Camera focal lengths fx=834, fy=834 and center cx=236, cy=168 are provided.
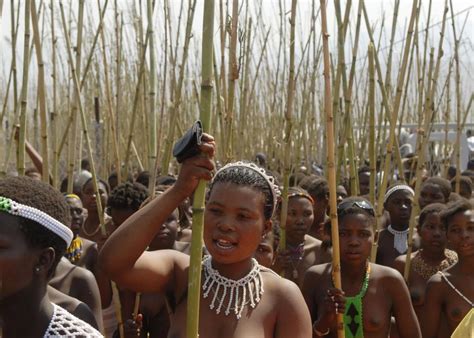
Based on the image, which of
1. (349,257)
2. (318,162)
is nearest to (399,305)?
(349,257)

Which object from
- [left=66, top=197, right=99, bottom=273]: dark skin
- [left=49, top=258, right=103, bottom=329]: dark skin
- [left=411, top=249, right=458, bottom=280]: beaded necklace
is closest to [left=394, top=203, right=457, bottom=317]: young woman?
[left=411, top=249, right=458, bottom=280]: beaded necklace

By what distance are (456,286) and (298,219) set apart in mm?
826

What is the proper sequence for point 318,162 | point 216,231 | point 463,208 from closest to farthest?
1. point 216,231
2. point 463,208
3. point 318,162

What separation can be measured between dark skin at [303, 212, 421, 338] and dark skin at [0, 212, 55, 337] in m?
1.34

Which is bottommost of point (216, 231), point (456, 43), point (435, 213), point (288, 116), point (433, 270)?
point (433, 270)

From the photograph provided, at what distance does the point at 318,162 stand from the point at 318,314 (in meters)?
4.23

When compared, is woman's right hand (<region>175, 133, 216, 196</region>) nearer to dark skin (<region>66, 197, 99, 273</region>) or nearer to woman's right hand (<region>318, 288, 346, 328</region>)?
woman's right hand (<region>318, 288, 346, 328</region>)

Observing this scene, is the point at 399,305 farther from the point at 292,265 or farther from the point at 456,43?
the point at 456,43

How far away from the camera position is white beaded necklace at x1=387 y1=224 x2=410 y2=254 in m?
3.96

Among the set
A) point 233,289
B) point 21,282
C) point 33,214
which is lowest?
point 233,289

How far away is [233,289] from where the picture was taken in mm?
1840

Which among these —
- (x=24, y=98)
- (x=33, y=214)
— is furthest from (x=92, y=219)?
(x=33, y=214)

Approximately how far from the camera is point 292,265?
11.5ft

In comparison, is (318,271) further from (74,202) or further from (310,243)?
(74,202)
